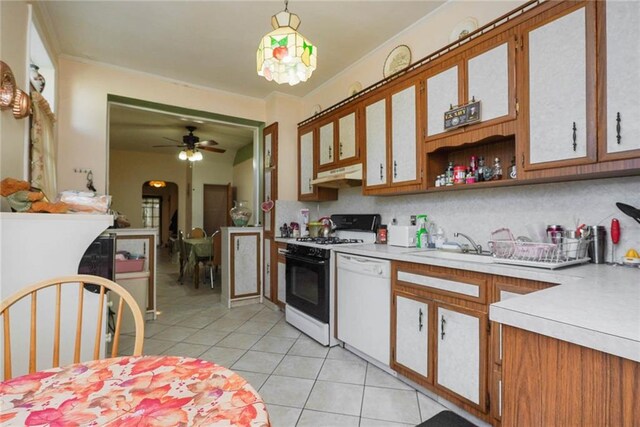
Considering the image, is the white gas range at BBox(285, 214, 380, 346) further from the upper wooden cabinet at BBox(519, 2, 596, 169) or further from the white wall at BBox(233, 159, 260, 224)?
the white wall at BBox(233, 159, 260, 224)

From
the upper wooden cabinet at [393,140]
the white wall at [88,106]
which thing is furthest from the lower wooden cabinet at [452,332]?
the white wall at [88,106]

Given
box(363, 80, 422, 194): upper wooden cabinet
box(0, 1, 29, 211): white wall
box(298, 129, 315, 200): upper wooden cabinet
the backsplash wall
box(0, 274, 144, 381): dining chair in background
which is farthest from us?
box(298, 129, 315, 200): upper wooden cabinet

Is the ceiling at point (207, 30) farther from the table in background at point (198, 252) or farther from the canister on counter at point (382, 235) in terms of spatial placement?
the table in background at point (198, 252)

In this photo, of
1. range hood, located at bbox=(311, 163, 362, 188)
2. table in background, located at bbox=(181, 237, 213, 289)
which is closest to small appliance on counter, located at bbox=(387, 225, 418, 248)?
range hood, located at bbox=(311, 163, 362, 188)

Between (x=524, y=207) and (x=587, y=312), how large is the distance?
136 cm

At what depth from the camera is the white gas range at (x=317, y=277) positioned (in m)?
2.61

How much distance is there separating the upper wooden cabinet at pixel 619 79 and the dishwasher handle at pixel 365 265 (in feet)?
4.32

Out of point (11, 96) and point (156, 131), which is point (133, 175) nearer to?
point (156, 131)

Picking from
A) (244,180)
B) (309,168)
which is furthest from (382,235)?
(244,180)

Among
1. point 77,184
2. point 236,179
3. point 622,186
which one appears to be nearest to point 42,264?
point 77,184

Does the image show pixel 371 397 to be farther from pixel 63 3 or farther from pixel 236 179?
pixel 236 179

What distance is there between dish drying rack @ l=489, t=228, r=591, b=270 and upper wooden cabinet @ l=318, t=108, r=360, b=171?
157 centimetres

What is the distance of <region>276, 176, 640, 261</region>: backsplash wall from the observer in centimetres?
153

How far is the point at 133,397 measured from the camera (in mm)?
672
